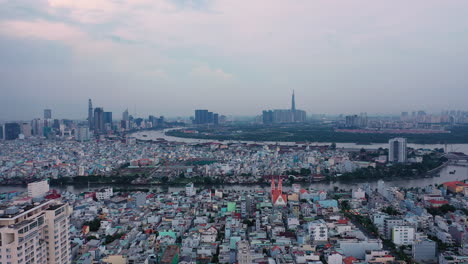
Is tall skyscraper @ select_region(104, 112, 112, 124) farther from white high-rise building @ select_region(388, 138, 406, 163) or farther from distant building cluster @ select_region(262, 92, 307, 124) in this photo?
white high-rise building @ select_region(388, 138, 406, 163)

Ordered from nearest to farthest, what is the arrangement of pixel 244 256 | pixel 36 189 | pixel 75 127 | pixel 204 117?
pixel 244 256
pixel 36 189
pixel 75 127
pixel 204 117

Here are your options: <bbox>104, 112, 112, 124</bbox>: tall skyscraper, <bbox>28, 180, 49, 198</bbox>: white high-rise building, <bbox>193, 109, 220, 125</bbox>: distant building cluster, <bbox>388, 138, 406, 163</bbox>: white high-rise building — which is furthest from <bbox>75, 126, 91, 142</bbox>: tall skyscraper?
<bbox>388, 138, 406, 163</bbox>: white high-rise building

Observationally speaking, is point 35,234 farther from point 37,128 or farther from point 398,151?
point 37,128

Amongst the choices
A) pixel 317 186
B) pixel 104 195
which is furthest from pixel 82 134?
Answer: pixel 317 186

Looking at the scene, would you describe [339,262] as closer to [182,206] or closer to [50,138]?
[182,206]

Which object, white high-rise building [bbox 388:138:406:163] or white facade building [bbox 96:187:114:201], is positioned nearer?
white facade building [bbox 96:187:114:201]

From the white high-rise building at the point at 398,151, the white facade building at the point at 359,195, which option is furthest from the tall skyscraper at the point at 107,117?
the white facade building at the point at 359,195
